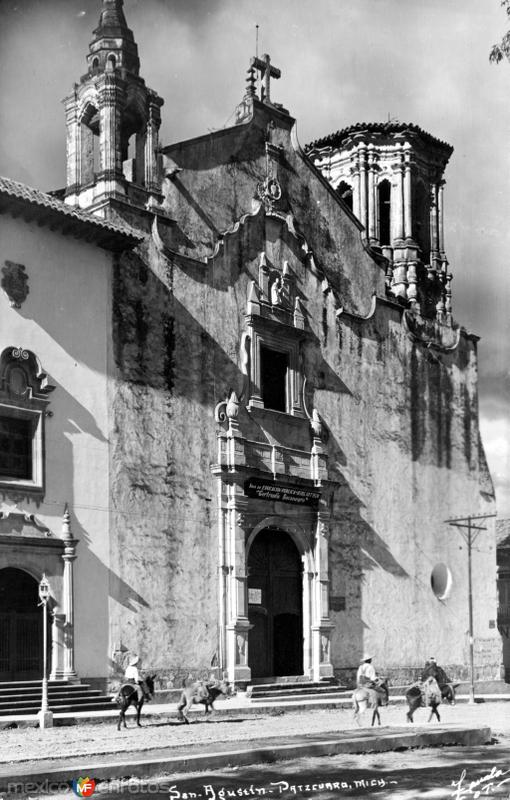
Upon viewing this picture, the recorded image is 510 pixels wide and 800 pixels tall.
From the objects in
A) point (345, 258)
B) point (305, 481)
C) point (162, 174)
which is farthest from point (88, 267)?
point (345, 258)

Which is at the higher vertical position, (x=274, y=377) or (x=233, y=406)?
(x=274, y=377)

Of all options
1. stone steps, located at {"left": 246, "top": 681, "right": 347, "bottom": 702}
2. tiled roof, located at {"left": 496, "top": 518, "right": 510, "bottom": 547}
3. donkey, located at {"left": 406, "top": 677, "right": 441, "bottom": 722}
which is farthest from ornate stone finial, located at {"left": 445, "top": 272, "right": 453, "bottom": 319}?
tiled roof, located at {"left": 496, "top": 518, "right": 510, "bottom": 547}

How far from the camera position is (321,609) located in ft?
92.9

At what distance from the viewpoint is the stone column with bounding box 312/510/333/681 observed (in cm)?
2792

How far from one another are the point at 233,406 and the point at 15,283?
6.19m

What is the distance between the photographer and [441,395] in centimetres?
3378

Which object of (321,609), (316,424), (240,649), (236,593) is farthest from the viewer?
(316,424)

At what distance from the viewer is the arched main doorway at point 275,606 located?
27250 millimetres

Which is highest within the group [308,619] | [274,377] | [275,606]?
[274,377]

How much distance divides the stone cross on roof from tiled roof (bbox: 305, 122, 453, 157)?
5378 mm

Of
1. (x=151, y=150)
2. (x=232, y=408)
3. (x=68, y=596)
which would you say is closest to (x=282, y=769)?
(x=68, y=596)

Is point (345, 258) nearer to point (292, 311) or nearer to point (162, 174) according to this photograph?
point (292, 311)

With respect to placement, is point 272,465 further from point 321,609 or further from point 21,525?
point 21,525
